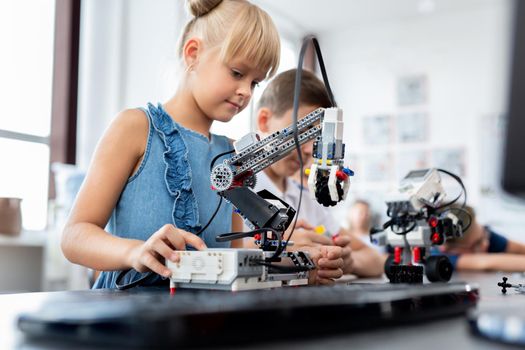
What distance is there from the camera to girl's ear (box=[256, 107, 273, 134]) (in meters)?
1.60

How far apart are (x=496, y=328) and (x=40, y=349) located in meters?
0.31

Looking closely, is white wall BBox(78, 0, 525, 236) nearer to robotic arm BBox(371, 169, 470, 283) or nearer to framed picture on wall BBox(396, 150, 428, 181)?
framed picture on wall BBox(396, 150, 428, 181)

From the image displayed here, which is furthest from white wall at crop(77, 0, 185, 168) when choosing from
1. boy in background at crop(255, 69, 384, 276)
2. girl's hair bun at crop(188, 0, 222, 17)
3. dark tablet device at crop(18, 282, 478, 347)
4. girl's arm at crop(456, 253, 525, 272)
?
dark tablet device at crop(18, 282, 478, 347)

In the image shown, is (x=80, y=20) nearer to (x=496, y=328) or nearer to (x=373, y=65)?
(x=373, y=65)

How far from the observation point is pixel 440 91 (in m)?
4.72

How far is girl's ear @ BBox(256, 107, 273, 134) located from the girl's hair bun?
1.73 feet

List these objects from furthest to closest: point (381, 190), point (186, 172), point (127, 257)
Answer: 1. point (381, 190)
2. point (186, 172)
3. point (127, 257)

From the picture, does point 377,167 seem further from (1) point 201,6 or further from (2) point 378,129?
(1) point 201,6

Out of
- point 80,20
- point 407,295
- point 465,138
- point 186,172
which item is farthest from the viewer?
point 465,138

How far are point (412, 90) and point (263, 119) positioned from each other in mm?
3535

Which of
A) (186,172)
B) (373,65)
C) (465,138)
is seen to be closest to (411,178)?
(186,172)

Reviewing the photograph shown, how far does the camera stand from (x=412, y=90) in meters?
4.86

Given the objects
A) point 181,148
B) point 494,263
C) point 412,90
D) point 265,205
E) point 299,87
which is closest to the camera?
point 299,87

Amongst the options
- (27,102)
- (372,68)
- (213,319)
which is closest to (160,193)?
(213,319)
